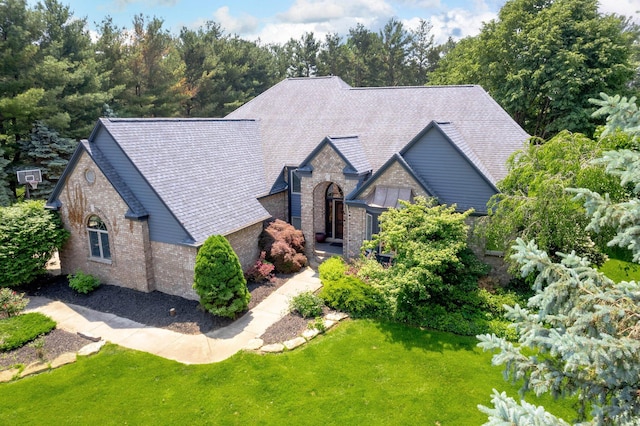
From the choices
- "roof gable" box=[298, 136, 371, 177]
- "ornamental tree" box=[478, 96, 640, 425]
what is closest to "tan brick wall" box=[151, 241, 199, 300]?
"roof gable" box=[298, 136, 371, 177]

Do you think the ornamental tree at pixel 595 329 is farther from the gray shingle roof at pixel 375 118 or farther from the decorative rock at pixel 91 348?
the gray shingle roof at pixel 375 118

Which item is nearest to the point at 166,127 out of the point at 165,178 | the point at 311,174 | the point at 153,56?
the point at 165,178

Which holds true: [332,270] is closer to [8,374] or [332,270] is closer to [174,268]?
[174,268]

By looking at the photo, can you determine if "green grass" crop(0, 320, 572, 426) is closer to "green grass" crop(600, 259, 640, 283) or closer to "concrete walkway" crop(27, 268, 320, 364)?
"concrete walkway" crop(27, 268, 320, 364)

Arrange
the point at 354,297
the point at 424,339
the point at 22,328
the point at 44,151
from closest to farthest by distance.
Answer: the point at 424,339, the point at 22,328, the point at 354,297, the point at 44,151

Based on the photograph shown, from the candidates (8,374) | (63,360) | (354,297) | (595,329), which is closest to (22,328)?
(8,374)

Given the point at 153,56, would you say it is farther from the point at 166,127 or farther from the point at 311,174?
the point at 311,174
